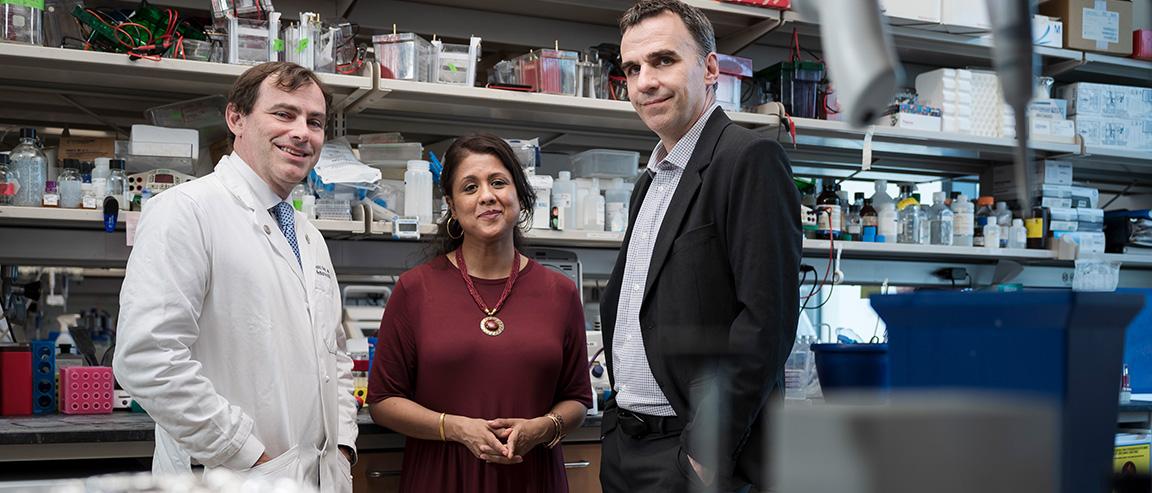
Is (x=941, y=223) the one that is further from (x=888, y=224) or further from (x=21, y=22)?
(x=21, y=22)

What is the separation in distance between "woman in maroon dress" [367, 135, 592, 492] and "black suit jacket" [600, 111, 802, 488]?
0.50 metres

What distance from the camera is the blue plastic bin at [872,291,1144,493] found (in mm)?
588

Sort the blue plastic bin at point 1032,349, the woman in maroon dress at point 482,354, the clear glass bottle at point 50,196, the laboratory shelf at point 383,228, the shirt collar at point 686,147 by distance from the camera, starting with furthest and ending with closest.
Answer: the laboratory shelf at point 383,228 < the clear glass bottle at point 50,196 < the woman in maroon dress at point 482,354 < the shirt collar at point 686,147 < the blue plastic bin at point 1032,349

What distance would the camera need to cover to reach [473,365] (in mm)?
2359

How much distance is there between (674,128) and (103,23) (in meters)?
1.74

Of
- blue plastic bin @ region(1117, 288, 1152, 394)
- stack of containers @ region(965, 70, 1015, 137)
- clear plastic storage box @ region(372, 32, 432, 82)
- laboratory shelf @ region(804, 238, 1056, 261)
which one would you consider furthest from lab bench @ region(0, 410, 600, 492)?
blue plastic bin @ region(1117, 288, 1152, 394)

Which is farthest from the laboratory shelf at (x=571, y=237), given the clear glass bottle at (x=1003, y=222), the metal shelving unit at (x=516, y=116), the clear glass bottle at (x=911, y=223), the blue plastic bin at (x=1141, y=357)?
the blue plastic bin at (x=1141, y=357)

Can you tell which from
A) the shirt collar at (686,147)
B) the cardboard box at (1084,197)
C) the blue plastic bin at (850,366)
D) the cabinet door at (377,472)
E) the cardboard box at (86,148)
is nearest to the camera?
the blue plastic bin at (850,366)

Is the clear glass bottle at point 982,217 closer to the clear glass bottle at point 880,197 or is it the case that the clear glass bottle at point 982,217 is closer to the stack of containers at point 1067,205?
the stack of containers at point 1067,205

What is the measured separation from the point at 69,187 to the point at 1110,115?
403cm

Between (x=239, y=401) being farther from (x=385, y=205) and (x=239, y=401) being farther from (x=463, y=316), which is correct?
(x=385, y=205)

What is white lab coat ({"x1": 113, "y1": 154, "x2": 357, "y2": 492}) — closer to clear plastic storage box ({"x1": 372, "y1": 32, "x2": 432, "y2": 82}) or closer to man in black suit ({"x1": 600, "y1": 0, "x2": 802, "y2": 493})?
man in black suit ({"x1": 600, "y1": 0, "x2": 802, "y2": 493})

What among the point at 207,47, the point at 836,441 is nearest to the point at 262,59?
the point at 207,47

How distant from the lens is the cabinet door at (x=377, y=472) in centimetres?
271
